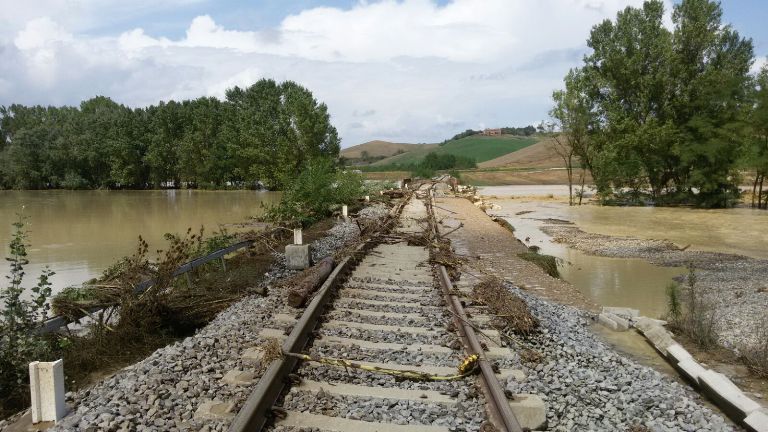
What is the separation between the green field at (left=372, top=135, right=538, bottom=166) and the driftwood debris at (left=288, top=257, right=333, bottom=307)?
12604 centimetres

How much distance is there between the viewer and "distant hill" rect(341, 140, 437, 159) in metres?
157

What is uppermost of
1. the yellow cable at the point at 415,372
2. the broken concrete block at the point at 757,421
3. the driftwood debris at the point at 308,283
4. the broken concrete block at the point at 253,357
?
the driftwood debris at the point at 308,283

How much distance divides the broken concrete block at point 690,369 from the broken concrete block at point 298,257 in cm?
596

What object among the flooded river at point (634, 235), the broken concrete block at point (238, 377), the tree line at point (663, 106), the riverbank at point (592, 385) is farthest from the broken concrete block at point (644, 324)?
the tree line at point (663, 106)

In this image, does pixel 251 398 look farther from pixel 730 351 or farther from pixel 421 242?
pixel 421 242

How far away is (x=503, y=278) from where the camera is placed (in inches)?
434

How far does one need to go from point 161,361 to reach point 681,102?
40581mm

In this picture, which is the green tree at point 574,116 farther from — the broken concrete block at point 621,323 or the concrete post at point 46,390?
the concrete post at point 46,390

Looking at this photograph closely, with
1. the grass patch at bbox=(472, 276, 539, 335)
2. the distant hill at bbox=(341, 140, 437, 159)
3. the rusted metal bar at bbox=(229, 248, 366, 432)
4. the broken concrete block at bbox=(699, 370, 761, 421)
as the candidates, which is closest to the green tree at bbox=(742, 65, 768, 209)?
the grass patch at bbox=(472, 276, 539, 335)

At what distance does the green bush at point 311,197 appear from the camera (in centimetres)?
1941

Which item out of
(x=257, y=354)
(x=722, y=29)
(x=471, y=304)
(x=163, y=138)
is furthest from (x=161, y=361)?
(x=163, y=138)

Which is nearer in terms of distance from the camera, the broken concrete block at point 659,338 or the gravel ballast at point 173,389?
the gravel ballast at point 173,389

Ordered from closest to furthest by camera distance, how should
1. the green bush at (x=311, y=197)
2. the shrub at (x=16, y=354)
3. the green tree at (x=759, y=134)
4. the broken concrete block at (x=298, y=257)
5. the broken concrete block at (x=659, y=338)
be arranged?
the shrub at (x=16, y=354) < the broken concrete block at (x=659, y=338) < the broken concrete block at (x=298, y=257) < the green bush at (x=311, y=197) < the green tree at (x=759, y=134)

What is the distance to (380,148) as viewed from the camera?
167 meters
